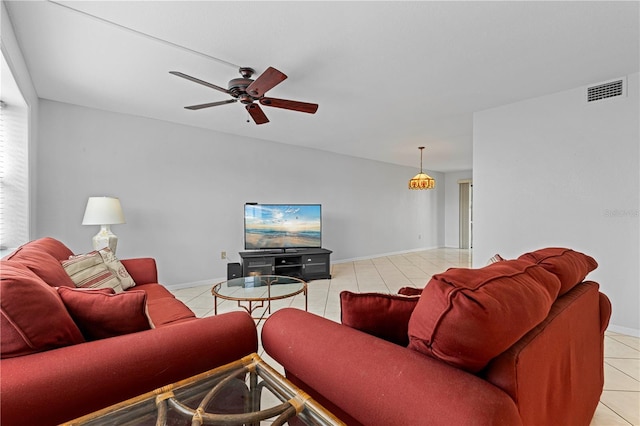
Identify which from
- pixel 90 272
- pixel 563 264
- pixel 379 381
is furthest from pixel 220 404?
pixel 90 272

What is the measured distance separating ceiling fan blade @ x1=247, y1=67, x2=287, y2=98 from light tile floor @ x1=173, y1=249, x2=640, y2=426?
2.04 m

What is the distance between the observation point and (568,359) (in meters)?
1.08

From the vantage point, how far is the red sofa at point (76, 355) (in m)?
0.78

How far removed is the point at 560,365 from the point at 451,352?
54 cm

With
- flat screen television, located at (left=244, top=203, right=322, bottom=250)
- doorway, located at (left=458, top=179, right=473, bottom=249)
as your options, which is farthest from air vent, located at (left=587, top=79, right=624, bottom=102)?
doorway, located at (left=458, top=179, right=473, bottom=249)

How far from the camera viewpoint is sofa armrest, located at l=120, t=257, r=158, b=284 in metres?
2.66

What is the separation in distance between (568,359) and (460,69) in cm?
238

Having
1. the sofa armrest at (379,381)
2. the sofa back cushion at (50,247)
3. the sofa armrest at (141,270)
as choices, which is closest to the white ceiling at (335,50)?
the sofa back cushion at (50,247)

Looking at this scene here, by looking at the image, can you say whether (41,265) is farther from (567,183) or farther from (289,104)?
(567,183)

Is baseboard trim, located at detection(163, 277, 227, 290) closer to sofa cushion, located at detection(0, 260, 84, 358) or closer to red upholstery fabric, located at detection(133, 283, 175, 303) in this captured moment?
red upholstery fabric, located at detection(133, 283, 175, 303)

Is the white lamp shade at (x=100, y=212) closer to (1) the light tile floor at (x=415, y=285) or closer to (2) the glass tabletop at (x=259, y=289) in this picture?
(1) the light tile floor at (x=415, y=285)

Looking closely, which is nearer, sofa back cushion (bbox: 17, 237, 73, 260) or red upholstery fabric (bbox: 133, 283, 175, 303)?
sofa back cushion (bbox: 17, 237, 73, 260)

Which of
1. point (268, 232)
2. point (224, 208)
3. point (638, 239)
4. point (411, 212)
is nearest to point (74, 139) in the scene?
point (224, 208)

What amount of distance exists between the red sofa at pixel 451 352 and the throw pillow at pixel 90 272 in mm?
1510
